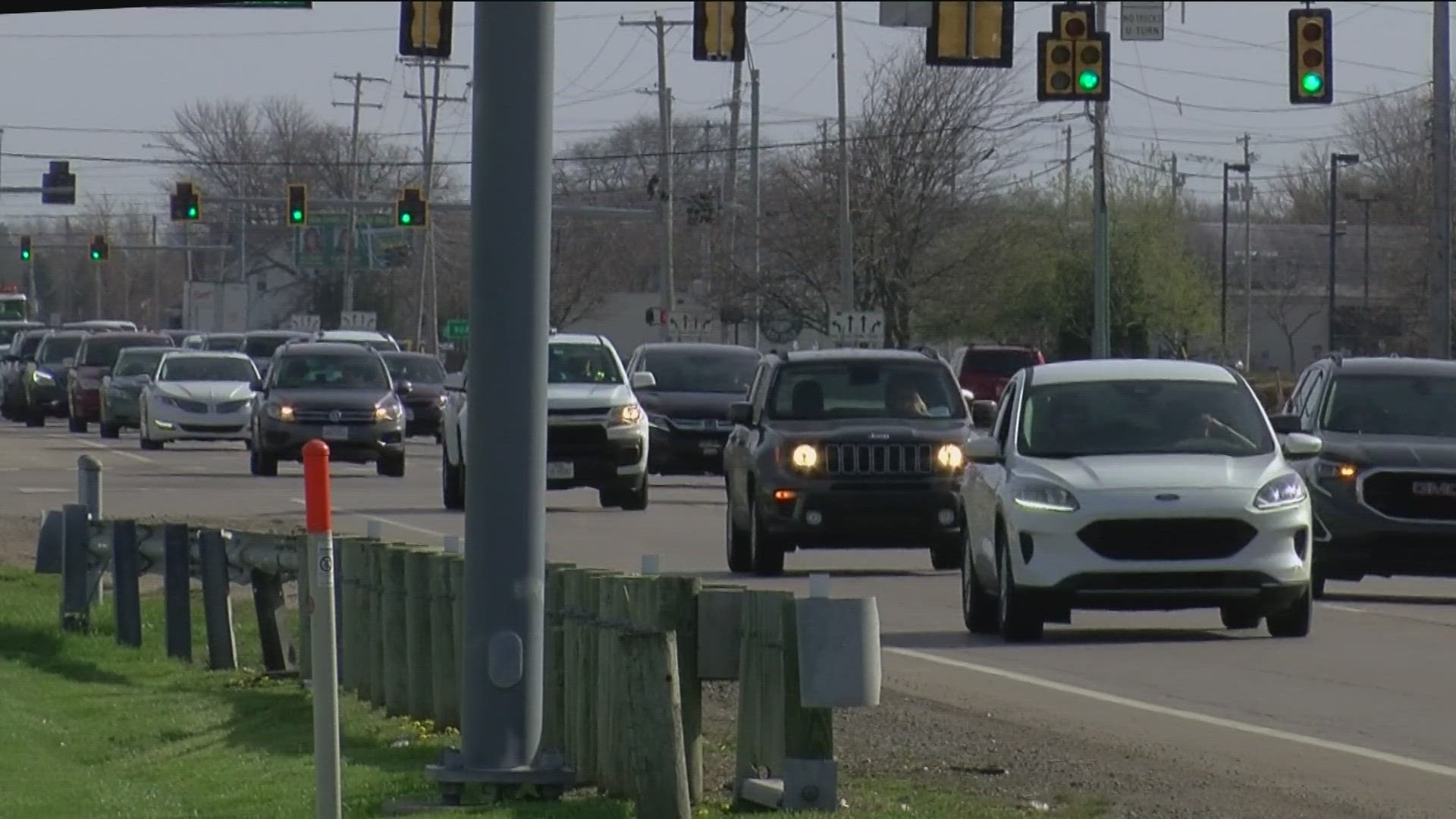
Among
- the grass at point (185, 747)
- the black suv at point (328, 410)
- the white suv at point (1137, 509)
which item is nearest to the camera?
the grass at point (185, 747)

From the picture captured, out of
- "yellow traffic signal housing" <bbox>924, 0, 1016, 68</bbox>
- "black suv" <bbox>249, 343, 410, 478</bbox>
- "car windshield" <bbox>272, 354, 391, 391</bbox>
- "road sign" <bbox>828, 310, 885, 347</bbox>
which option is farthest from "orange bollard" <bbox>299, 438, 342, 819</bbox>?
"road sign" <bbox>828, 310, 885, 347</bbox>

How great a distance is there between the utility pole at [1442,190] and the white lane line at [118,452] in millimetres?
18578

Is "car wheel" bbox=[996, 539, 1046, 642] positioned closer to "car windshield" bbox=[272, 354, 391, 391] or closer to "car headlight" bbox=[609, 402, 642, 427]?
"car headlight" bbox=[609, 402, 642, 427]

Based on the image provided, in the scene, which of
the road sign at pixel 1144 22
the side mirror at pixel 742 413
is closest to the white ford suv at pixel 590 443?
the side mirror at pixel 742 413

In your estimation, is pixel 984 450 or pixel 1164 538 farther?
pixel 984 450

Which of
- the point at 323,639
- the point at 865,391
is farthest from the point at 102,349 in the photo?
the point at 323,639

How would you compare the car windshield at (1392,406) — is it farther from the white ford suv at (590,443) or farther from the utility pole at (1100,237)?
the utility pole at (1100,237)

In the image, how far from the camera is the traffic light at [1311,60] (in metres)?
29.1

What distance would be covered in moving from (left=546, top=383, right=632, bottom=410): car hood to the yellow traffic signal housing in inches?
220

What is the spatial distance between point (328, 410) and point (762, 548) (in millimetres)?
15407

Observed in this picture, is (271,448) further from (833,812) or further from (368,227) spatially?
(368,227)

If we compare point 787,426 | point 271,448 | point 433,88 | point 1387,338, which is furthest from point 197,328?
point 787,426

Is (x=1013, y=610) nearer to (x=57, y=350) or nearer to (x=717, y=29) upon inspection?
(x=717, y=29)

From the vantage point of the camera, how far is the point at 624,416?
29234 millimetres
